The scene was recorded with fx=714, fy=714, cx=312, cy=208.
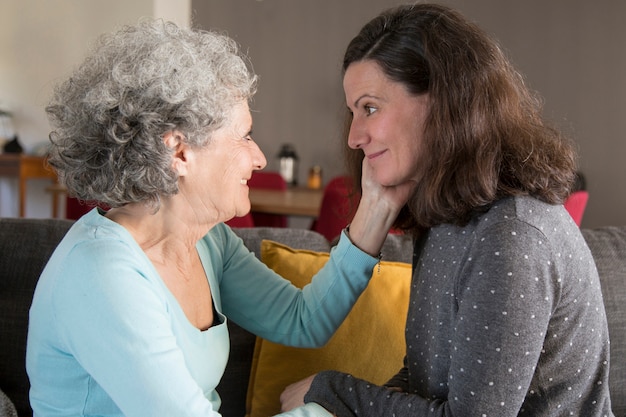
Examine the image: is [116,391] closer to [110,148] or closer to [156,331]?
[156,331]

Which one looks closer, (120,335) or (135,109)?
(120,335)

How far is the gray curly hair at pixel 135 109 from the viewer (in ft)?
4.15

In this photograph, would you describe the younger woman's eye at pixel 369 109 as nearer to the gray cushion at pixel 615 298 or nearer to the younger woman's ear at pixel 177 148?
the younger woman's ear at pixel 177 148

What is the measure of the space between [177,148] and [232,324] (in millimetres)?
751

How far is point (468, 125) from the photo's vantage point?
1337 millimetres

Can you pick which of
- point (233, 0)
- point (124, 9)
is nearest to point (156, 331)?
point (124, 9)

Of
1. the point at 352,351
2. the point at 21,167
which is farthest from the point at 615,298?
the point at 21,167

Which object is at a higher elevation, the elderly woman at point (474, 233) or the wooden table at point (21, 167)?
the elderly woman at point (474, 233)

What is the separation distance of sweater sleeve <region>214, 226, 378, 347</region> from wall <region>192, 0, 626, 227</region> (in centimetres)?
410

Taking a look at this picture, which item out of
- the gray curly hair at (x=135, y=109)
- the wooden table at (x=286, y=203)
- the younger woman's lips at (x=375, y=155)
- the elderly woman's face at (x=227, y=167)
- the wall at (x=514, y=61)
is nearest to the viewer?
the gray curly hair at (x=135, y=109)

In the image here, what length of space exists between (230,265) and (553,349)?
2.44 ft

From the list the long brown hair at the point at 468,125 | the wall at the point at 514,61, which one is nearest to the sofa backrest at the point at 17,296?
the long brown hair at the point at 468,125

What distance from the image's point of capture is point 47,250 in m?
1.88

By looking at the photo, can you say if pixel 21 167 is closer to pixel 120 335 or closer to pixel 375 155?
pixel 375 155
